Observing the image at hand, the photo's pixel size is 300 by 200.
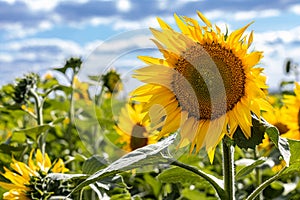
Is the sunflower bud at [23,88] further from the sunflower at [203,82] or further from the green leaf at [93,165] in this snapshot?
the sunflower at [203,82]

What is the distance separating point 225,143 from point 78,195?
49cm

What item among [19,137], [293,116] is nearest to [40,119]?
[19,137]

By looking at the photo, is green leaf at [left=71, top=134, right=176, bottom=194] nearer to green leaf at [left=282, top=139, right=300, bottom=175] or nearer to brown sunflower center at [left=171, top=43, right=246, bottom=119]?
brown sunflower center at [left=171, top=43, right=246, bottom=119]

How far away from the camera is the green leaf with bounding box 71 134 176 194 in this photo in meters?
1.18

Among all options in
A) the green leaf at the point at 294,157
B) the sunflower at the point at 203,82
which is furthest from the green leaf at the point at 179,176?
the green leaf at the point at 294,157

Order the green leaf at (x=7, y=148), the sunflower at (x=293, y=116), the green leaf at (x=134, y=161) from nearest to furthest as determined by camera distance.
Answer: the green leaf at (x=134, y=161), the green leaf at (x=7, y=148), the sunflower at (x=293, y=116)

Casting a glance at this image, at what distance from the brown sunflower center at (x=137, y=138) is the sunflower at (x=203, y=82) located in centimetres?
109

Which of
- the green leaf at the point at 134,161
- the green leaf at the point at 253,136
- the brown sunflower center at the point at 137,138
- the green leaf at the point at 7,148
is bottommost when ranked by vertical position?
the brown sunflower center at the point at 137,138

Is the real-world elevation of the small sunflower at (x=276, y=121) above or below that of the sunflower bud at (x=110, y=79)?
below

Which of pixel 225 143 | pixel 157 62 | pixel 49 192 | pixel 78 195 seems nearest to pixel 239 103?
pixel 225 143

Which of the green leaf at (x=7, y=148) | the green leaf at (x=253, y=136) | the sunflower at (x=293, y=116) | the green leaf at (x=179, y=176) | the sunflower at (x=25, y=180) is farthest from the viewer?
the sunflower at (x=293, y=116)

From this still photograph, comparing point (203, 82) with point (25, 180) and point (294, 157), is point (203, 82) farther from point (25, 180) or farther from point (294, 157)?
point (25, 180)

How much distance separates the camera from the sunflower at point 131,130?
245 cm

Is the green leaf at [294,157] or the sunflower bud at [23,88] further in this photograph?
the sunflower bud at [23,88]
